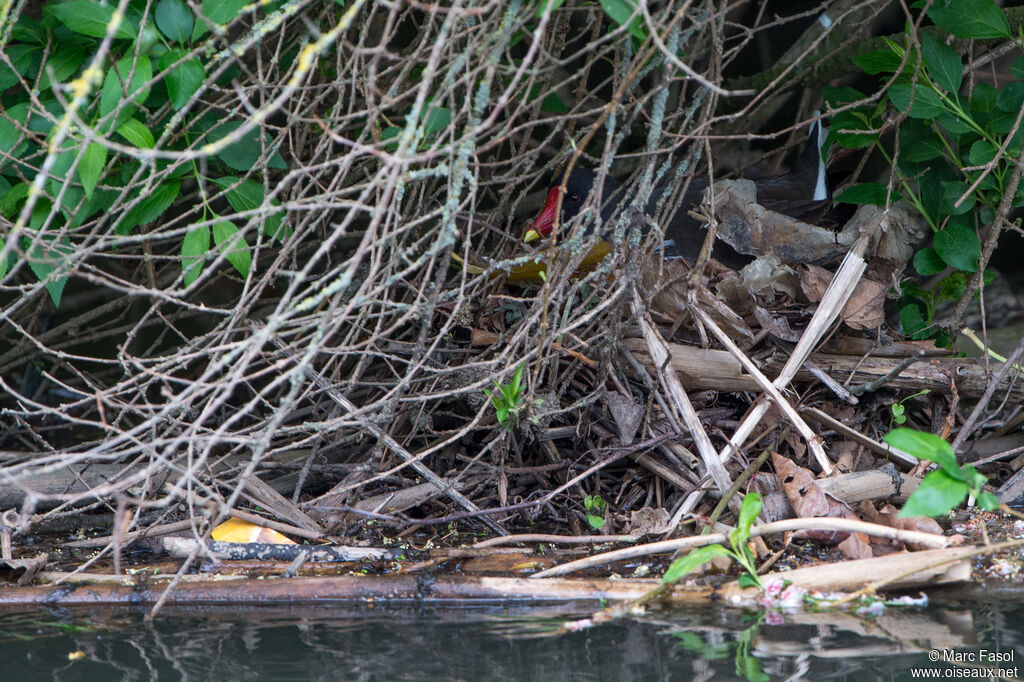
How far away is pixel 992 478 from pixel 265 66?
2.84 m

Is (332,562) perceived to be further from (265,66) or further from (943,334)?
(943,334)

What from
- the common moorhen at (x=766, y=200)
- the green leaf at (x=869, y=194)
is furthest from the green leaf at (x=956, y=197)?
the common moorhen at (x=766, y=200)

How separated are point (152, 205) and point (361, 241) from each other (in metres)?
0.63

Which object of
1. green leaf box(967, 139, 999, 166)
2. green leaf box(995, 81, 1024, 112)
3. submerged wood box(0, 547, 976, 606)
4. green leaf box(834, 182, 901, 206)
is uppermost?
green leaf box(995, 81, 1024, 112)

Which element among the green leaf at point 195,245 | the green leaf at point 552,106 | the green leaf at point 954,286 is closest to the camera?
the green leaf at point 195,245

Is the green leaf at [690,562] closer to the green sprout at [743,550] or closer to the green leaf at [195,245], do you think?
the green sprout at [743,550]

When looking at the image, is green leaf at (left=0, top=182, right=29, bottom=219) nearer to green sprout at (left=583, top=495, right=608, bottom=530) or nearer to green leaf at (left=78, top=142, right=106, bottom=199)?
green leaf at (left=78, top=142, right=106, bottom=199)

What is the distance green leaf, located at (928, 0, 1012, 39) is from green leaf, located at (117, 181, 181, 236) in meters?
2.35

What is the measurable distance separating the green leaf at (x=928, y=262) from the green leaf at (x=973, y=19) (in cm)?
73

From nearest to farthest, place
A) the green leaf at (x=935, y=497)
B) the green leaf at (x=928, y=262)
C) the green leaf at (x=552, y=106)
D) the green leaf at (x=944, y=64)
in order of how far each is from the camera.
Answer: the green leaf at (x=935, y=497)
the green leaf at (x=944, y=64)
the green leaf at (x=928, y=262)
the green leaf at (x=552, y=106)

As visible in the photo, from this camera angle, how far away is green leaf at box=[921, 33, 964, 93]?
2.85 meters

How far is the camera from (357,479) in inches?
118

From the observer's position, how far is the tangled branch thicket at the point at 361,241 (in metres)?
2.07

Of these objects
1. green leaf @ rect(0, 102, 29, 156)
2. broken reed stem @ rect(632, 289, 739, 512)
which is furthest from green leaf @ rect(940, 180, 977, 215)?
green leaf @ rect(0, 102, 29, 156)
